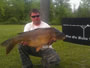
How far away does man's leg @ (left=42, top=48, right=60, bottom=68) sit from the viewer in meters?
4.71

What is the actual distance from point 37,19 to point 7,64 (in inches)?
67.4

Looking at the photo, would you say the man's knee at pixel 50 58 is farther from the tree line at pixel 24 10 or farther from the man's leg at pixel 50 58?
the tree line at pixel 24 10

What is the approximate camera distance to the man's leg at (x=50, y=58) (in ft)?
15.5

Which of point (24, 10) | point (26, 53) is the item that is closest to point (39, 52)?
point (26, 53)

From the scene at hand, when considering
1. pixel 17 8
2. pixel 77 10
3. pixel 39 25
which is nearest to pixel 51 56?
pixel 39 25

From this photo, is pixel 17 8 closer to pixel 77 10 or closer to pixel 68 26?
pixel 77 10

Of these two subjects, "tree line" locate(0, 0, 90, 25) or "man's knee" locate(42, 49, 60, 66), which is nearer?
"man's knee" locate(42, 49, 60, 66)

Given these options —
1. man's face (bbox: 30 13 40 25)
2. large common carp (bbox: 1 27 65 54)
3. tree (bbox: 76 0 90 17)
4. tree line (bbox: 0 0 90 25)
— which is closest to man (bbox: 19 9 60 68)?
man's face (bbox: 30 13 40 25)

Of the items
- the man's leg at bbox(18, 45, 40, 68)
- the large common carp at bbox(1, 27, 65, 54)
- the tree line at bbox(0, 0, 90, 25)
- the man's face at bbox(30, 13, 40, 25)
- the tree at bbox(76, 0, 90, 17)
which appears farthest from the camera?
the tree line at bbox(0, 0, 90, 25)

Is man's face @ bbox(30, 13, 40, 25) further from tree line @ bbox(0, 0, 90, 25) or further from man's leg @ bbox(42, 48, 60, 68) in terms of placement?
tree line @ bbox(0, 0, 90, 25)

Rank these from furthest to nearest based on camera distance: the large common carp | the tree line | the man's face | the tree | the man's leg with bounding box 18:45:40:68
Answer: the tree line
the tree
the man's leg with bounding box 18:45:40:68
the man's face
the large common carp

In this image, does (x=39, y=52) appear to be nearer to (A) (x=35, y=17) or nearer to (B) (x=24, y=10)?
(A) (x=35, y=17)

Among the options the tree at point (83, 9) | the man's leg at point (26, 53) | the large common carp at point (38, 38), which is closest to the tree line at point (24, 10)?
the tree at point (83, 9)

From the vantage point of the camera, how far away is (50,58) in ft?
15.5
